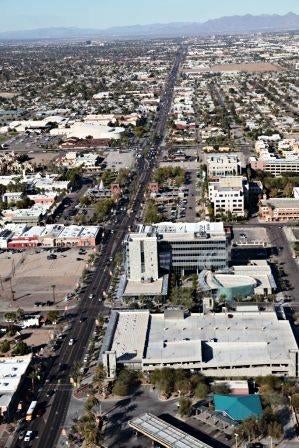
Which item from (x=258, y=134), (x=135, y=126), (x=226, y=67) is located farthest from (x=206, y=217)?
(x=226, y=67)

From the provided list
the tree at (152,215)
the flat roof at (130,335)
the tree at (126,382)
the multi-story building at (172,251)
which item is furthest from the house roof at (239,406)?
the tree at (152,215)

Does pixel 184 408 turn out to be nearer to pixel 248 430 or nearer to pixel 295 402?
pixel 248 430

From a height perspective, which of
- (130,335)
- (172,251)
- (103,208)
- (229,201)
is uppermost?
(172,251)

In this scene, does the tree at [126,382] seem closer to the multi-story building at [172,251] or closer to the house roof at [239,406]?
the house roof at [239,406]

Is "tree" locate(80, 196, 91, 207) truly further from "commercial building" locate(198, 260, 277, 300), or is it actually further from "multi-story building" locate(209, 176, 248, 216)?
"commercial building" locate(198, 260, 277, 300)

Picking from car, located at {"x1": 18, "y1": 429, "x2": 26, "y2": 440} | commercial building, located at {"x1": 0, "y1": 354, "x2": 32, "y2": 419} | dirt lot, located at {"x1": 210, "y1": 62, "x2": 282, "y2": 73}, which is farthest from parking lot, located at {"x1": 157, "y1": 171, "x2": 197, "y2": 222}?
dirt lot, located at {"x1": 210, "y1": 62, "x2": 282, "y2": 73}

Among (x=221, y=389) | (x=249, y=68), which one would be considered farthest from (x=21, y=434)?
(x=249, y=68)
